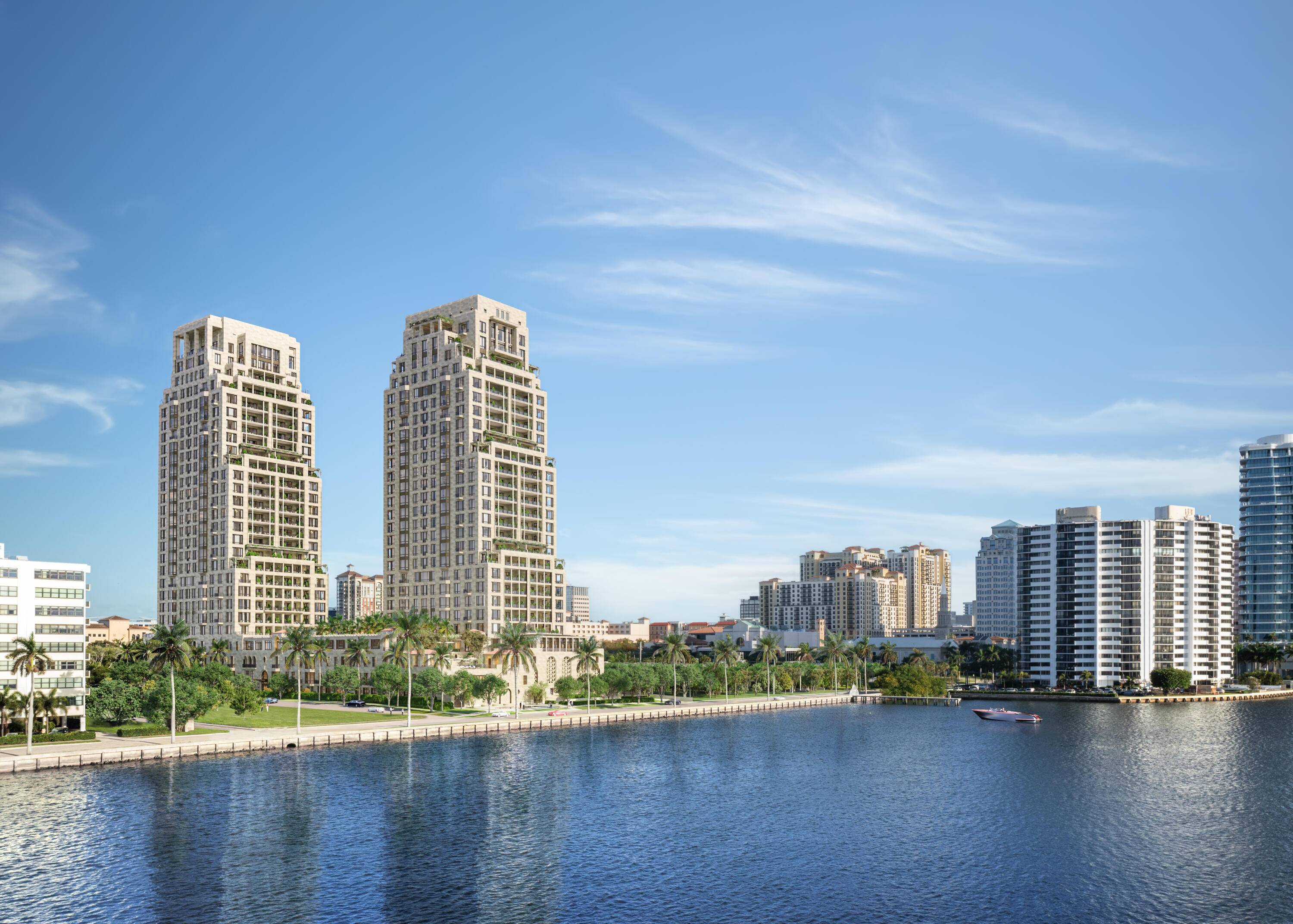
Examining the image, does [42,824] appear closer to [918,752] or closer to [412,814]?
[412,814]

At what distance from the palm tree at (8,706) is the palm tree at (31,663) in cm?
157

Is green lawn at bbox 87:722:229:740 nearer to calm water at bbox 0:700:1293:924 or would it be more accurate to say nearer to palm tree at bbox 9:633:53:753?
palm tree at bbox 9:633:53:753

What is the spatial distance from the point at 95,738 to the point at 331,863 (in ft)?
279

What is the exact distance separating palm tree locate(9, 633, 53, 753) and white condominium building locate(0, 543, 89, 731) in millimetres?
3154

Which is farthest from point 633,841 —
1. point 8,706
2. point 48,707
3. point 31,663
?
point 8,706

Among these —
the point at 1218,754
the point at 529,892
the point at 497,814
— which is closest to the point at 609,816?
the point at 497,814

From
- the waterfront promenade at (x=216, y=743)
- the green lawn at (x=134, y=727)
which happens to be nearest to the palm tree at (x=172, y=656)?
the green lawn at (x=134, y=727)

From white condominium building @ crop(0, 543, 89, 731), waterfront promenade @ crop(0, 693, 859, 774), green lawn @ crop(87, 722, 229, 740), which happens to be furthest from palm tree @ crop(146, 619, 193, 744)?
white condominium building @ crop(0, 543, 89, 731)

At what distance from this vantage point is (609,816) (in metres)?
120

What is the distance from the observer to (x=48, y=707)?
538 feet

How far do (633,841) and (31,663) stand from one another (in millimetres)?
95745

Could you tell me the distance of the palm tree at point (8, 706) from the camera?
161000mm

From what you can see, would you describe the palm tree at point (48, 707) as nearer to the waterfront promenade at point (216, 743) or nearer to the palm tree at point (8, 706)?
the palm tree at point (8, 706)

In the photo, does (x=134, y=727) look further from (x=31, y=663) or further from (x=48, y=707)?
(x=31, y=663)
